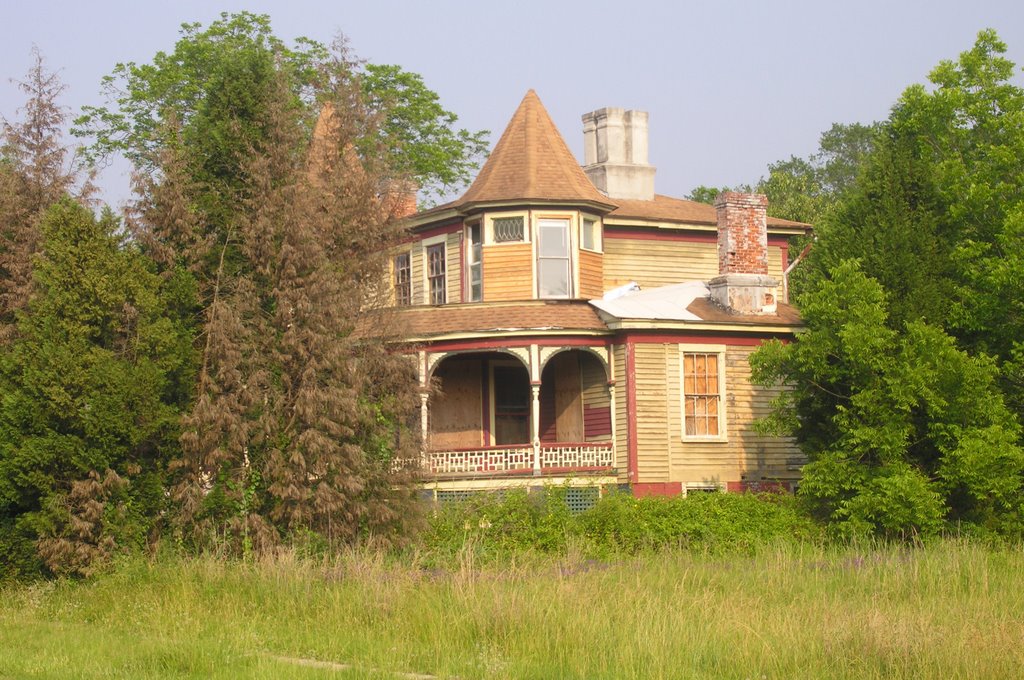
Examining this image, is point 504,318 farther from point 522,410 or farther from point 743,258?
point 743,258

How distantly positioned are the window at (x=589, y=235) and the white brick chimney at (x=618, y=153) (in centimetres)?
441

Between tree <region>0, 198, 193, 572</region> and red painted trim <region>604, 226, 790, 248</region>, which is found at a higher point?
red painted trim <region>604, 226, 790, 248</region>

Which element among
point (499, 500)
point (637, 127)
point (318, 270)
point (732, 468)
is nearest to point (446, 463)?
point (499, 500)

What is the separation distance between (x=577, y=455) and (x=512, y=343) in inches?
104

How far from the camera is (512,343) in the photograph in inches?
1093

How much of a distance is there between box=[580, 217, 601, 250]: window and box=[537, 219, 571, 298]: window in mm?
492

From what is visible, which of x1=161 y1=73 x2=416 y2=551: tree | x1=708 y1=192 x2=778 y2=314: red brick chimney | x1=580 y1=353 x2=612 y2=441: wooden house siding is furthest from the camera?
x1=708 y1=192 x2=778 y2=314: red brick chimney

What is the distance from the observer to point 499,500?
25.1m

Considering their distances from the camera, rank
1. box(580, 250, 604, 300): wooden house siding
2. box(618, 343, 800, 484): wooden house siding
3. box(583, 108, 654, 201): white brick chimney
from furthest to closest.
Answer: box(583, 108, 654, 201): white brick chimney
box(580, 250, 604, 300): wooden house siding
box(618, 343, 800, 484): wooden house siding

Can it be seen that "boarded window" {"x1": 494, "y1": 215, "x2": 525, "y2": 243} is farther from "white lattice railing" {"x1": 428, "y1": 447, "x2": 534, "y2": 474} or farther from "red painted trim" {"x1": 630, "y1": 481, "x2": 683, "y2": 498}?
"red painted trim" {"x1": 630, "y1": 481, "x2": 683, "y2": 498}

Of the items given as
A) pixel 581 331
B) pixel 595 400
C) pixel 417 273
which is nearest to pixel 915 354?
pixel 581 331

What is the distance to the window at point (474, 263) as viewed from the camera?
3155 cm

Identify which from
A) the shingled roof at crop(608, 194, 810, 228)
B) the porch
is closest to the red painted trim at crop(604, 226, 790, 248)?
the shingled roof at crop(608, 194, 810, 228)

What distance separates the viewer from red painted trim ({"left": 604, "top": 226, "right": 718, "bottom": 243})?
3366 cm
